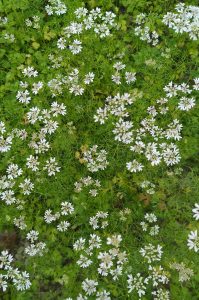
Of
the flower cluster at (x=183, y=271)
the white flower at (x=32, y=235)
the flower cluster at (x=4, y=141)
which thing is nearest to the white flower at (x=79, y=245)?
the white flower at (x=32, y=235)

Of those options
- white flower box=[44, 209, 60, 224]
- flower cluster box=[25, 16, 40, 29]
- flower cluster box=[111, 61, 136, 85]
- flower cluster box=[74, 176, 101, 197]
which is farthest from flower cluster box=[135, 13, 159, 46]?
white flower box=[44, 209, 60, 224]

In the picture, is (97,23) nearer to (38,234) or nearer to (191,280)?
(38,234)

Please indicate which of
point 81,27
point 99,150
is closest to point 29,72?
point 81,27

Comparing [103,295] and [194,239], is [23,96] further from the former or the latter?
[194,239]

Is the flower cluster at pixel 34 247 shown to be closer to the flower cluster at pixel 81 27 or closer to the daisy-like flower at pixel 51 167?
the daisy-like flower at pixel 51 167

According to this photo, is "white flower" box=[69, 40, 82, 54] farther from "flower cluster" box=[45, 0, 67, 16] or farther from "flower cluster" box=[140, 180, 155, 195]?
"flower cluster" box=[140, 180, 155, 195]

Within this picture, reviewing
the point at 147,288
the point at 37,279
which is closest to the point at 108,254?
the point at 147,288
